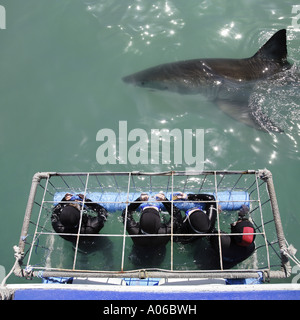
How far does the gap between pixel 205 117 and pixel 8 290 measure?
4.86 m

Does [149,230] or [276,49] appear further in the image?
[276,49]

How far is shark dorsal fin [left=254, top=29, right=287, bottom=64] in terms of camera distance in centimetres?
612

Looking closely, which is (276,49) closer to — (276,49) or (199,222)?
(276,49)

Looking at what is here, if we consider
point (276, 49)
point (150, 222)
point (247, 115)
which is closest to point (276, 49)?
point (276, 49)

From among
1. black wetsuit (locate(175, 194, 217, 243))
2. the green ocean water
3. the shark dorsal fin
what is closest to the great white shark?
the shark dorsal fin

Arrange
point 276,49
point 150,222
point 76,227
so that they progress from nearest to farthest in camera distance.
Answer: point 150,222 < point 76,227 < point 276,49

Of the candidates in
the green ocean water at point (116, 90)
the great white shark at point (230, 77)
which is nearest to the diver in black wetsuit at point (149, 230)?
the green ocean water at point (116, 90)

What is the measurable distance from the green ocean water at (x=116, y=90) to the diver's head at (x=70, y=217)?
1.98 metres

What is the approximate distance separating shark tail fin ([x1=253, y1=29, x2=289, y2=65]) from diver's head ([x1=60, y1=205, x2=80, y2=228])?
213 inches

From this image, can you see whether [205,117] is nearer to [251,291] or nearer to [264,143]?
[264,143]

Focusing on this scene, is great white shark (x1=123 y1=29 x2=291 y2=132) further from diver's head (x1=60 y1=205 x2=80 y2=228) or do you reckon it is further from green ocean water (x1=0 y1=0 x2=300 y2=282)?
diver's head (x1=60 y1=205 x2=80 y2=228)

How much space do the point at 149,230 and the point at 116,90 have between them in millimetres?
4244

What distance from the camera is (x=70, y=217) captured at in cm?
350

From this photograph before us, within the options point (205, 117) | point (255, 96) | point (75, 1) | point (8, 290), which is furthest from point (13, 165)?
point (255, 96)
